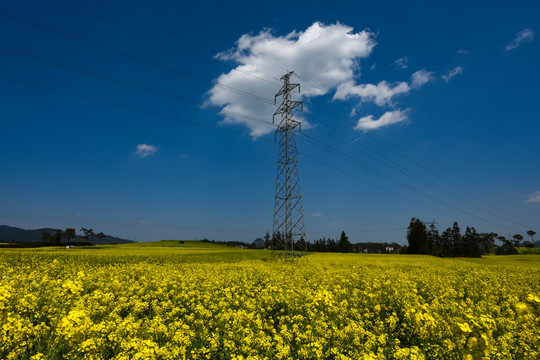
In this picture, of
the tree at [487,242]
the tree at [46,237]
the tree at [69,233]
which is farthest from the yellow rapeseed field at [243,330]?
the tree at [487,242]

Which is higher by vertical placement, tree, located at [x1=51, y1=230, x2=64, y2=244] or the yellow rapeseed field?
the yellow rapeseed field

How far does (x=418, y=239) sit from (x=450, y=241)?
39005 millimetres

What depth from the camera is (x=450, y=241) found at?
116250mm

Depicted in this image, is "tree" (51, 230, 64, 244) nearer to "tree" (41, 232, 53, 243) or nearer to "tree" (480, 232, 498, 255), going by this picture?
"tree" (41, 232, 53, 243)

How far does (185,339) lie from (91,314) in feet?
10.5

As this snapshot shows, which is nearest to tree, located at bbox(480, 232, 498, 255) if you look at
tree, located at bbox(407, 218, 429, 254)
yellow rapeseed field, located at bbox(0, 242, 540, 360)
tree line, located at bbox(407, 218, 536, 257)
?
tree line, located at bbox(407, 218, 536, 257)

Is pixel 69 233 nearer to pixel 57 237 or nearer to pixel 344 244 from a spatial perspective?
pixel 57 237

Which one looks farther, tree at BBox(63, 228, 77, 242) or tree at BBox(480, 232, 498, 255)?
tree at BBox(480, 232, 498, 255)

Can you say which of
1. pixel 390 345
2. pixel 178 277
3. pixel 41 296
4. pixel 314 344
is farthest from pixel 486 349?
pixel 178 277

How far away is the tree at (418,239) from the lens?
88.4m

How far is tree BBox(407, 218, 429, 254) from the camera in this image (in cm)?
8844

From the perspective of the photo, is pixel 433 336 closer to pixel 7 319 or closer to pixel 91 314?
pixel 91 314

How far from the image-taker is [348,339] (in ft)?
19.6

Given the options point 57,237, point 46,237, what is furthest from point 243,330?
point 46,237
